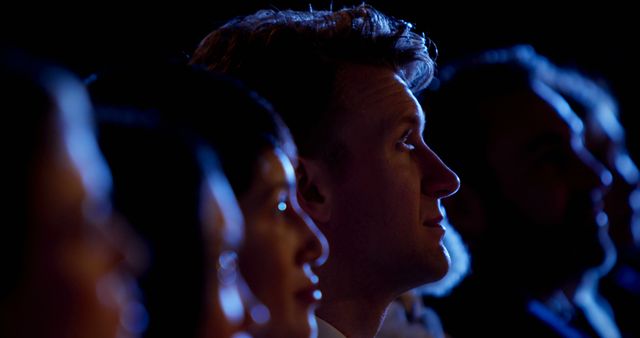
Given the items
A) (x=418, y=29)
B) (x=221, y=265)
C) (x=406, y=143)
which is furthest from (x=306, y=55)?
(x=418, y=29)

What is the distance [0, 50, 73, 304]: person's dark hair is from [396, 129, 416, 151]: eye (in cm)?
131

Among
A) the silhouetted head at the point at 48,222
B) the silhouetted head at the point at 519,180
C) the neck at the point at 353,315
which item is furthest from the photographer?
the silhouetted head at the point at 519,180

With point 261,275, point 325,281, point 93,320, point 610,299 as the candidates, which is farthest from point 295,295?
point 610,299

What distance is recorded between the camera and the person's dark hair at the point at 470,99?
2.85 m

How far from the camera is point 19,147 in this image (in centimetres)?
88

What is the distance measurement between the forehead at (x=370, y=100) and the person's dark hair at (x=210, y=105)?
348 mm

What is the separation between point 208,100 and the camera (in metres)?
1.75

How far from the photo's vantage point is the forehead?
7.00ft

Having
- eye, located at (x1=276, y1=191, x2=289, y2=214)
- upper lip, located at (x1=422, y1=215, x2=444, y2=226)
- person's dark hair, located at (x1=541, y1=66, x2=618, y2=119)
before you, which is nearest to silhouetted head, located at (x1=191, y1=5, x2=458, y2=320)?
upper lip, located at (x1=422, y1=215, x2=444, y2=226)

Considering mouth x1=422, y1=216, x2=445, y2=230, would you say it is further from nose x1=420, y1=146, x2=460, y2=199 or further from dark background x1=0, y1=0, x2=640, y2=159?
dark background x1=0, y1=0, x2=640, y2=159

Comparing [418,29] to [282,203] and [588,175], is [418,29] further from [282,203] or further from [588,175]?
[282,203]

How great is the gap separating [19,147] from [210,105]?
0.86m

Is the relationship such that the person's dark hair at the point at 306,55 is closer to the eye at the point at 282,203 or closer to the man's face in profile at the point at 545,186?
the eye at the point at 282,203

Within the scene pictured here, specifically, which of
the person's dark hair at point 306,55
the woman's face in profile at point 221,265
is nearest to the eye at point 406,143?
the person's dark hair at point 306,55
